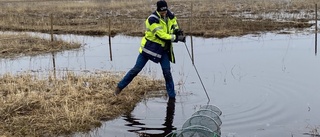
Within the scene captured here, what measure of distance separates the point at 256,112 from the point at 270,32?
39.4 ft

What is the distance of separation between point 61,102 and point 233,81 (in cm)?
426

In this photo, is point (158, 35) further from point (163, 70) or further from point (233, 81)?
point (233, 81)

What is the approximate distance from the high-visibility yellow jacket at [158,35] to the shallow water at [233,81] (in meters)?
1.07

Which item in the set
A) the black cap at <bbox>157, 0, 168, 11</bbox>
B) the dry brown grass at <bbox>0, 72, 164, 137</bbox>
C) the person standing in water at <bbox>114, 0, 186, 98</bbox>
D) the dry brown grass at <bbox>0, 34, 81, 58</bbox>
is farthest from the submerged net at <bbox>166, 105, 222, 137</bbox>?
the dry brown grass at <bbox>0, 34, 81, 58</bbox>

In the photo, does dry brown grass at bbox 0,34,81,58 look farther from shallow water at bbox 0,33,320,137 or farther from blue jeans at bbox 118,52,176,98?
blue jeans at bbox 118,52,176,98

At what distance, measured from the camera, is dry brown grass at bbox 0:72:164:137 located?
6512mm

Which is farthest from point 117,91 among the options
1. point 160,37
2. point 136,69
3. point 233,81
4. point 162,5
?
point 233,81

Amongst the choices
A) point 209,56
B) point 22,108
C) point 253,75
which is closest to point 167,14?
point 22,108

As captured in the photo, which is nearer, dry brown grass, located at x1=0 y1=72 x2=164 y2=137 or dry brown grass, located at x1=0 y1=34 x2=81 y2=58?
dry brown grass, located at x1=0 y1=72 x2=164 y2=137

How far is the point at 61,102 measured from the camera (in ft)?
24.8

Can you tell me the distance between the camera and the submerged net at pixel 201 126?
5285 mm

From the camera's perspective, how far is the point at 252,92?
347 inches

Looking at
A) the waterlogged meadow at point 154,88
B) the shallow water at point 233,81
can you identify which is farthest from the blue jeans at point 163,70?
the shallow water at point 233,81

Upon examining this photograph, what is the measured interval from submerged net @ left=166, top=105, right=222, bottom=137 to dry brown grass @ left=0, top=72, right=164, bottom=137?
1.70 meters
